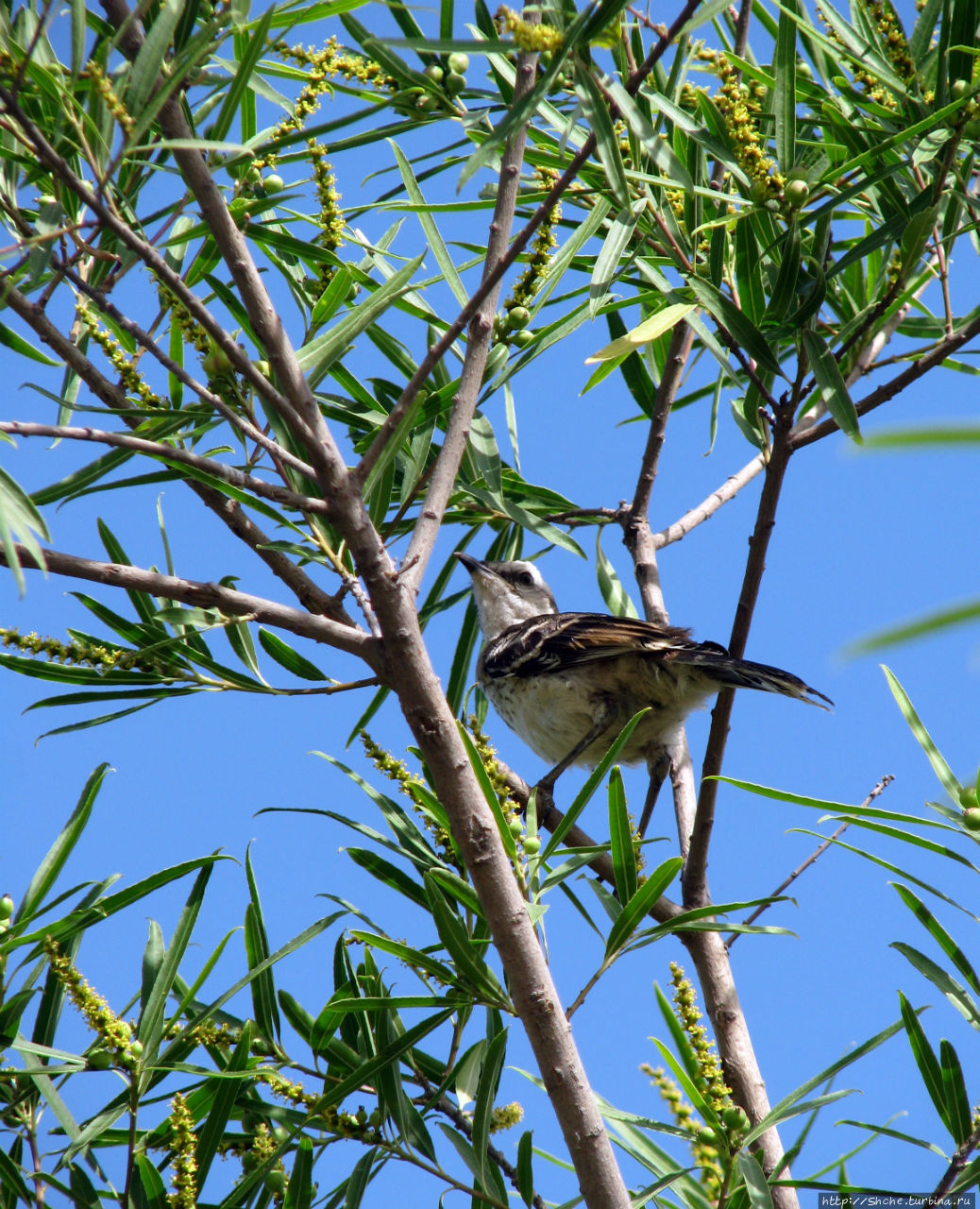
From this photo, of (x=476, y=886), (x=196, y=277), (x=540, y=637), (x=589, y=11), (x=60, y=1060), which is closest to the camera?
(x=589, y=11)

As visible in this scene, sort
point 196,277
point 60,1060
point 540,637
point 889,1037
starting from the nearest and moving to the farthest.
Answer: point 889,1037, point 60,1060, point 196,277, point 540,637

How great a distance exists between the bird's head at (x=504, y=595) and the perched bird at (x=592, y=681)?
295 millimetres

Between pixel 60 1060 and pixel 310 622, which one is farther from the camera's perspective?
pixel 60 1060

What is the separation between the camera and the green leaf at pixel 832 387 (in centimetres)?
238

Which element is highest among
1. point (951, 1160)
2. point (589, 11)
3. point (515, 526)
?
point (515, 526)

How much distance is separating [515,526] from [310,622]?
1.74m

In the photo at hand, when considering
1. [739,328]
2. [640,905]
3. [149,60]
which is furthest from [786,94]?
[640,905]

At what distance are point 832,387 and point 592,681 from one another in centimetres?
282

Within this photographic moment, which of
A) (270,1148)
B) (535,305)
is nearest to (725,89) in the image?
(535,305)

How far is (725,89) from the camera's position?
250 centimetres

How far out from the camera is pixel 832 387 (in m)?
2.39

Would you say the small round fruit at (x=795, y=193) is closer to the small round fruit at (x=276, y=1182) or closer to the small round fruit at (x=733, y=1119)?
the small round fruit at (x=733, y=1119)

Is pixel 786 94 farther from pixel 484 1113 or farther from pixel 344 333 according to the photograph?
pixel 484 1113

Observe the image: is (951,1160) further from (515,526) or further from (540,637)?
(540,637)
